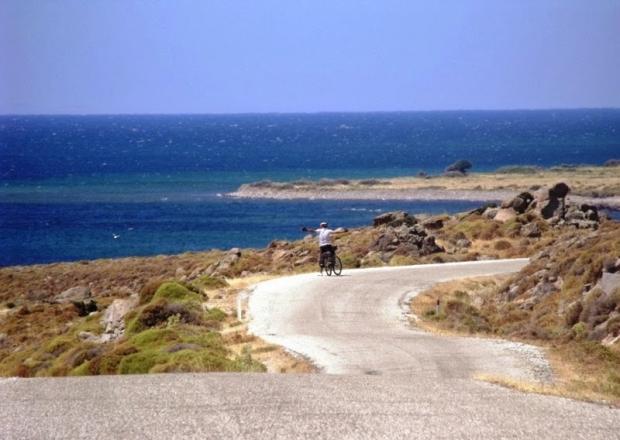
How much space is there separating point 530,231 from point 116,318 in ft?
70.0

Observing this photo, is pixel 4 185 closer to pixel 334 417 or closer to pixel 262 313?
pixel 262 313

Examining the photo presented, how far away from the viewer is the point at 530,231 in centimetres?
4328

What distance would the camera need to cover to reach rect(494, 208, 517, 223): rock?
46.9 meters

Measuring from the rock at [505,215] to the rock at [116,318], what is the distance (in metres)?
22.8

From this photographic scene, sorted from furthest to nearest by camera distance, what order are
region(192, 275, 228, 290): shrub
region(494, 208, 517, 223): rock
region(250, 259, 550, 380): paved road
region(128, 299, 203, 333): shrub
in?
region(494, 208, 517, 223): rock, region(192, 275, 228, 290): shrub, region(128, 299, 203, 333): shrub, region(250, 259, 550, 380): paved road

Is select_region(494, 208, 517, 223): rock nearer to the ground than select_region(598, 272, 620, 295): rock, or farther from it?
nearer to the ground

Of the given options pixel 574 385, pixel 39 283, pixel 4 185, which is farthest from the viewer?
pixel 4 185

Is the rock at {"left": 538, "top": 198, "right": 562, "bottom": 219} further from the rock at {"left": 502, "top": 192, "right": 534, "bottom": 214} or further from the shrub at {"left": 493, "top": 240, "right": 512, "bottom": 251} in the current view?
the shrub at {"left": 493, "top": 240, "right": 512, "bottom": 251}

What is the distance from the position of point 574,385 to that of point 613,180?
10437 cm

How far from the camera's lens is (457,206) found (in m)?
102

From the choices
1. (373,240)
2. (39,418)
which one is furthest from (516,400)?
(373,240)

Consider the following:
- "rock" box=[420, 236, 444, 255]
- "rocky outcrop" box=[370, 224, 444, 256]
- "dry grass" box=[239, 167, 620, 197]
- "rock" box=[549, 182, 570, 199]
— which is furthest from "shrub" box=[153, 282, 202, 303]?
"dry grass" box=[239, 167, 620, 197]

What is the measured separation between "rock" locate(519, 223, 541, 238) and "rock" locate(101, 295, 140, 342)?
65.9 feet

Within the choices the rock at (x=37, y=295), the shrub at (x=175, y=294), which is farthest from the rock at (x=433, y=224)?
the shrub at (x=175, y=294)
